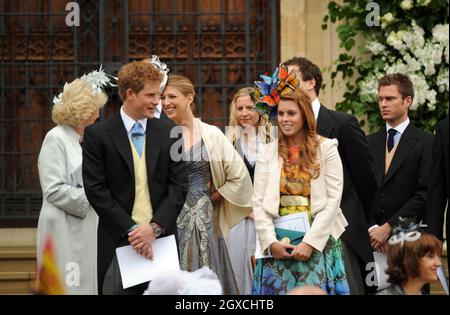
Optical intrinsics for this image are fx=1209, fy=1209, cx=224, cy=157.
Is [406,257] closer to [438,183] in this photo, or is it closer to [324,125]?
[438,183]

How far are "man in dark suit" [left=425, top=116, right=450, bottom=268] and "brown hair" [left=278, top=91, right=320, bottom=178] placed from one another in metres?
0.70

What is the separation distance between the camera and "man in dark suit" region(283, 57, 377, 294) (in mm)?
7918

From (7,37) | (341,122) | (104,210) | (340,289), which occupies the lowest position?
(340,289)

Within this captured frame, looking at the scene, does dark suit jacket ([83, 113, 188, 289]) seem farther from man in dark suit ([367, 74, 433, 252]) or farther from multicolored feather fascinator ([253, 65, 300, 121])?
man in dark suit ([367, 74, 433, 252])

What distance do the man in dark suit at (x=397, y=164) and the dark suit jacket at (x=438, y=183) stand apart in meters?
1.22

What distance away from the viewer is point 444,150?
7152 mm

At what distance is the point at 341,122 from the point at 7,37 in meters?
4.92

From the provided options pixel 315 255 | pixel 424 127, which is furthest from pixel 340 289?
pixel 424 127

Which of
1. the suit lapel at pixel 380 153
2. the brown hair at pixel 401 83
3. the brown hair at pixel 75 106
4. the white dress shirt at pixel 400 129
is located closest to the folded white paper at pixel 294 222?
the suit lapel at pixel 380 153

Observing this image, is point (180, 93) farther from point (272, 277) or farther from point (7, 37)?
point (7, 37)

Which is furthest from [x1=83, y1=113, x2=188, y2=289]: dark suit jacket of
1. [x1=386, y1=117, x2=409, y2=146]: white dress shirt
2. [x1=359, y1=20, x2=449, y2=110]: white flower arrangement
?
[x1=359, y1=20, x2=449, y2=110]: white flower arrangement

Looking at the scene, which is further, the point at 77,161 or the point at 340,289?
the point at 77,161

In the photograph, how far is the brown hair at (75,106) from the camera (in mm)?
8820

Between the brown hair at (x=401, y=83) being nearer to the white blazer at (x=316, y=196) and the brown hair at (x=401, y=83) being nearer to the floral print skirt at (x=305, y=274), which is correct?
the white blazer at (x=316, y=196)
